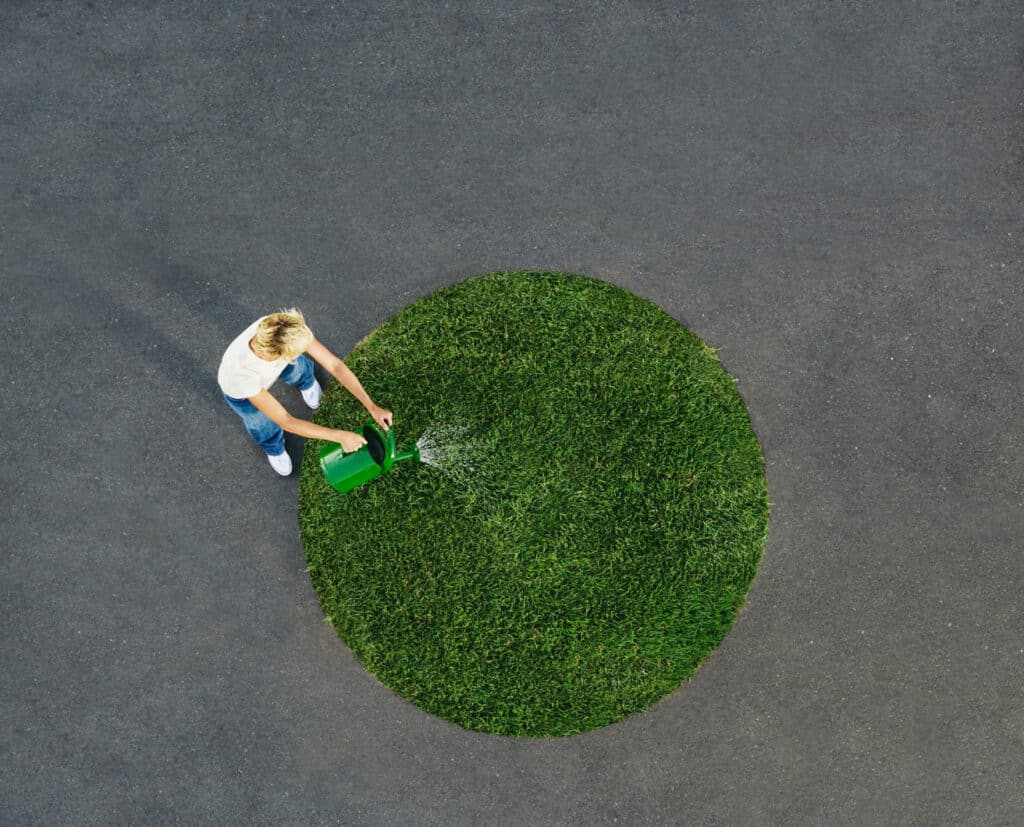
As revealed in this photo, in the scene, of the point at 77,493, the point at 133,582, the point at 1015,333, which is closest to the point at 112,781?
the point at 133,582

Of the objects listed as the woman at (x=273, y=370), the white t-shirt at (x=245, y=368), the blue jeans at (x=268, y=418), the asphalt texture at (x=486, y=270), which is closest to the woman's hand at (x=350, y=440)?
the woman at (x=273, y=370)

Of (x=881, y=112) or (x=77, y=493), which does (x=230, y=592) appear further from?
(x=881, y=112)

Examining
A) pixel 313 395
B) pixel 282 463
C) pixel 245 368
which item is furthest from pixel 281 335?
pixel 282 463

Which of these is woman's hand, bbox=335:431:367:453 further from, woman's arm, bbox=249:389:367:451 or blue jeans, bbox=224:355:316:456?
blue jeans, bbox=224:355:316:456

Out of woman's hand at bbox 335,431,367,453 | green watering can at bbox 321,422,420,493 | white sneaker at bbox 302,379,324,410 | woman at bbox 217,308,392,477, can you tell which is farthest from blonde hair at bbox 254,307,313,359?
white sneaker at bbox 302,379,324,410

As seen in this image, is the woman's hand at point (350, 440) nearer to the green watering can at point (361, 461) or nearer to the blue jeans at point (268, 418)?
the green watering can at point (361, 461)

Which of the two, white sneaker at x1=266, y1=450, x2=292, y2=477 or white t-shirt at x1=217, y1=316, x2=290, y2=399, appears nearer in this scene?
white t-shirt at x1=217, y1=316, x2=290, y2=399

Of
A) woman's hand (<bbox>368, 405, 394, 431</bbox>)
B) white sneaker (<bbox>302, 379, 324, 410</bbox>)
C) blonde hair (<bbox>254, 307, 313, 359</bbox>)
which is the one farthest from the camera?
white sneaker (<bbox>302, 379, 324, 410</bbox>)
